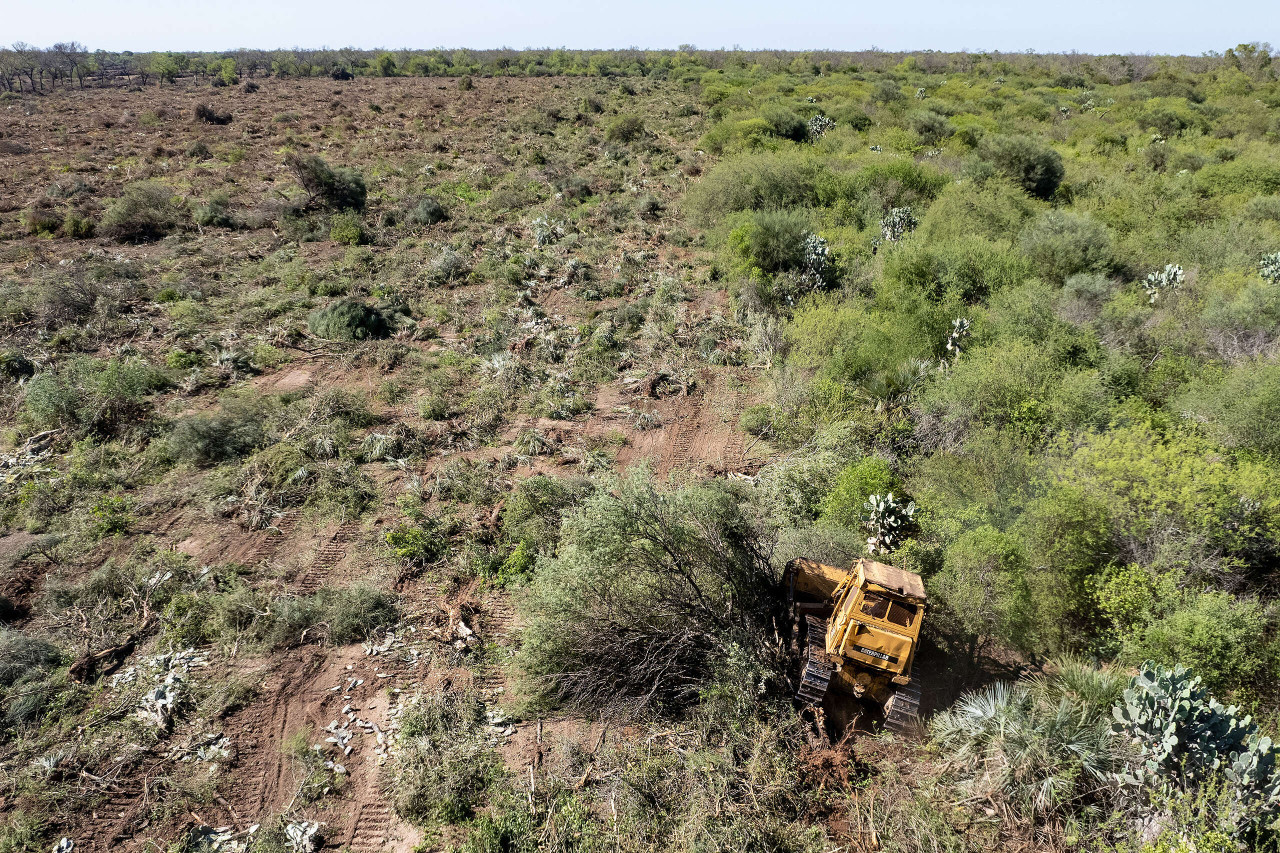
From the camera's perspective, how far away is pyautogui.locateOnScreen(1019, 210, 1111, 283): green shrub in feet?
53.9

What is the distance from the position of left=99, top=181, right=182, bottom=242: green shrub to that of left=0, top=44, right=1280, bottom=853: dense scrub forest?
0.44 ft

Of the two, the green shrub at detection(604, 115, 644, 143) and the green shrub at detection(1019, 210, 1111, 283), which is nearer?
the green shrub at detection(1019, 210, 1111, 283)

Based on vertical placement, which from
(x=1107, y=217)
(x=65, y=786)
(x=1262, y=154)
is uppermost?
(x=1262, y=154)

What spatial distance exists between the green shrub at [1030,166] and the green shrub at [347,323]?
2384 centimetres

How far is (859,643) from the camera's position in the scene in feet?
23.8

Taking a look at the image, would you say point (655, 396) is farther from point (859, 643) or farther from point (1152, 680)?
point (1152, 680)

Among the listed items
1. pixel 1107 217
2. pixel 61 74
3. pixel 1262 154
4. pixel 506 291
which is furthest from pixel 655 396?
pixel 61 74

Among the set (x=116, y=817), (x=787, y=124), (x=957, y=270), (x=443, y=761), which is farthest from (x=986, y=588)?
(x=787, y=124)

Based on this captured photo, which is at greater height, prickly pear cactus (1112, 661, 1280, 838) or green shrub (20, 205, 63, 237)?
green shrub (20, 205, 63, 237)

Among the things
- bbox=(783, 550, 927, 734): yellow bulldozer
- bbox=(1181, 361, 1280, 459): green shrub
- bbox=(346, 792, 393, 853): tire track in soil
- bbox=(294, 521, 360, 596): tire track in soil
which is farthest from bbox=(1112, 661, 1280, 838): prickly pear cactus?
bbox=(294, 521, 360, 596): tire track in soil

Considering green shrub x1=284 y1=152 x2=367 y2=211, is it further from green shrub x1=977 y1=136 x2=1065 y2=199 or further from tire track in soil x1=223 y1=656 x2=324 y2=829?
green shrub x1=977 y1=136 x2=1065 y2=199

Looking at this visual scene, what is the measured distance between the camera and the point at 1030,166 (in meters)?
23.8

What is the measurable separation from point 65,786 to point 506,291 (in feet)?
48.9

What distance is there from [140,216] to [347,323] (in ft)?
42.0
